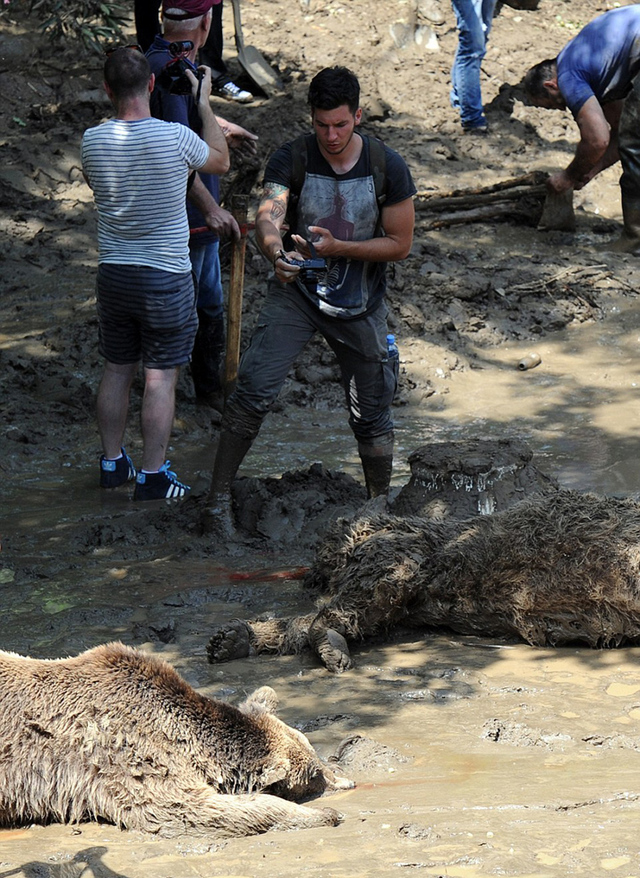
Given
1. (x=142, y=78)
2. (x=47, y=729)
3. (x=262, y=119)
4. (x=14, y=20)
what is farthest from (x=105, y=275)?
(x=14, y=20)

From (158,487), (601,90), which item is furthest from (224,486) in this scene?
(601,90)

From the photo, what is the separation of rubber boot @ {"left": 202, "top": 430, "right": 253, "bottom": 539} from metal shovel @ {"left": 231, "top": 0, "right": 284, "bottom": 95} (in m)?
7.60

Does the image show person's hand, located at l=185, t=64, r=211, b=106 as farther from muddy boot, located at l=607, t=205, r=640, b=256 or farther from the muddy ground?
muddy boot, located at l=607, t=205, r=640, b=256

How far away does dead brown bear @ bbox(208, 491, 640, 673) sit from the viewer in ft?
13.6

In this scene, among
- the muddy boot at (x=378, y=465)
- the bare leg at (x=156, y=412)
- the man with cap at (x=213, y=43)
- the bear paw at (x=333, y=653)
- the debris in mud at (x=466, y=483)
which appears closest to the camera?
the bear paw at (x=333, y=653)

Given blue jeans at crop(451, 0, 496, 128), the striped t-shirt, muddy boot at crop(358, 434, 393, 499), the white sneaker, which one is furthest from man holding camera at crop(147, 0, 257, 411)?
blue jeans at crop(451, 0, 496, 128)

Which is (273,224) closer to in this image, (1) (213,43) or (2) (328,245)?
(2) (328,245)

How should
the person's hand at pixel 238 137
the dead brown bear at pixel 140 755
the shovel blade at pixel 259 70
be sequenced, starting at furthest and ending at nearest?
the shovel blade at pixel 259 70
the person's hand at pixel 238 137
the dead brown bear at pixel 140 755

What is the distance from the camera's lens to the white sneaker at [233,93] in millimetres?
12055

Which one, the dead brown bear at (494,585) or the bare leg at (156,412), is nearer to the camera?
the dead brown bear at (494,585)

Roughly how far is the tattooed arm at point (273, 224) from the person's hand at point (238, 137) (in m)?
1.53

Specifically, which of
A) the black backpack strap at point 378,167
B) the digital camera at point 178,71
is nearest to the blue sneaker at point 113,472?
the digital camera at point 178,71

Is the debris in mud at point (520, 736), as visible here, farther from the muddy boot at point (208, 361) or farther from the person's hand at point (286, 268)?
the muddy boot at point (208, 361)

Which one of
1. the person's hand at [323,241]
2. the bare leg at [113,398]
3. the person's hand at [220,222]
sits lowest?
the bare leg at [113,398]
